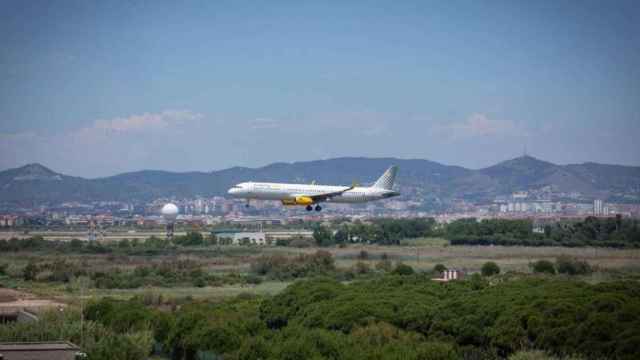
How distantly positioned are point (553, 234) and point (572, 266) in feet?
119

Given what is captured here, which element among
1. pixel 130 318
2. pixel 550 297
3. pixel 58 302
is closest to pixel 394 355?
pixel 550 297

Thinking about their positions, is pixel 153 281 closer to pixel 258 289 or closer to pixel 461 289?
pixel 258 289

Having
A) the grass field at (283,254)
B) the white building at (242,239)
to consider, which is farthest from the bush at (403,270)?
the white building at (242,239)

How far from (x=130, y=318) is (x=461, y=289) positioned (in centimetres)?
1893

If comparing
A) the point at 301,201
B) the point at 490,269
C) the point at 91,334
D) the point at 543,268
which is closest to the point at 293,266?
the point at 301,201

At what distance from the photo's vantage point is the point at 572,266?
3430 inches

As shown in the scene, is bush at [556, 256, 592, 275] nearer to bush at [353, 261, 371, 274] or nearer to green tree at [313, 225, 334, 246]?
bush at [353, 261, 371, 274]

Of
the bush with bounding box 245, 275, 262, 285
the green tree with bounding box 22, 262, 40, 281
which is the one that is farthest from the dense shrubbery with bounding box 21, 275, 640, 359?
the green tree with bounding box 22, 262, 40, 281

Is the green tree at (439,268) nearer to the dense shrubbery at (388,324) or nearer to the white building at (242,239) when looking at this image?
the dense shrubbery at (388,324)

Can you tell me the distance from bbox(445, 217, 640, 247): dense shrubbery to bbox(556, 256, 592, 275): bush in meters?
11.8

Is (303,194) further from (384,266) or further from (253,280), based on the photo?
(253,280)

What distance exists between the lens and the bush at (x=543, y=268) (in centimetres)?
8788

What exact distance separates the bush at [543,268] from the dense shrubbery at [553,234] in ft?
39.6

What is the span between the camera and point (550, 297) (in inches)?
2205
